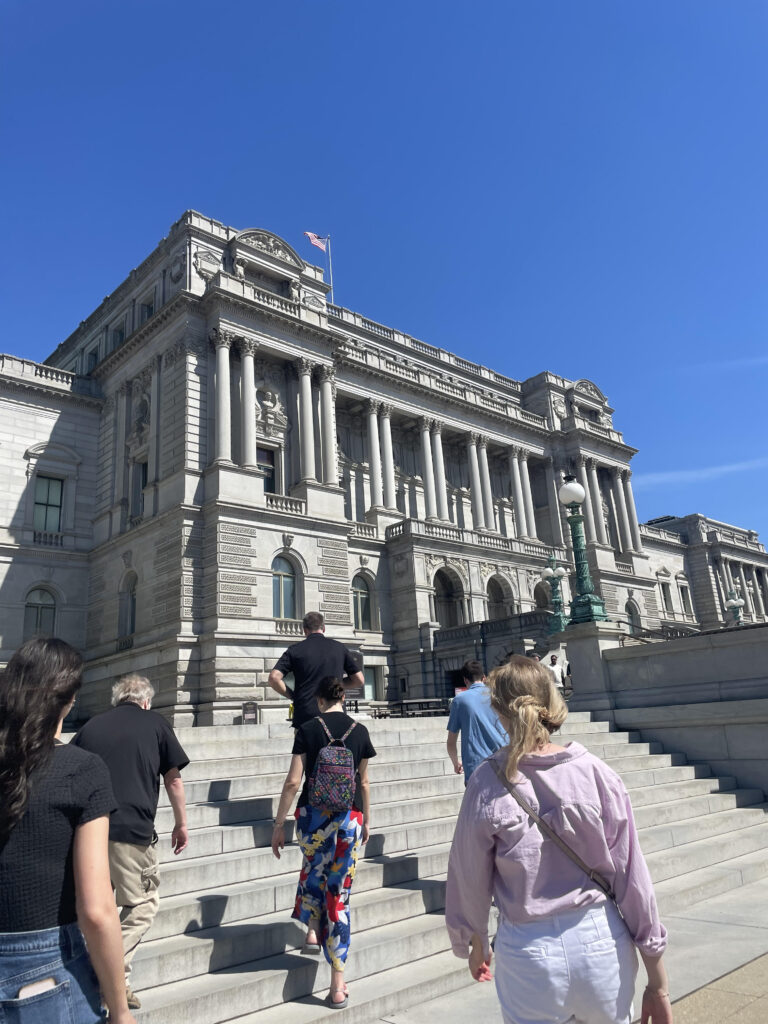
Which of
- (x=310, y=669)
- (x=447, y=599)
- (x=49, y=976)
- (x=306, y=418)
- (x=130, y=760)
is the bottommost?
(x=49, y=976)

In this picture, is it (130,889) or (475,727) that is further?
(475,727)

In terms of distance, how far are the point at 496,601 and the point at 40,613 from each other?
79.8 feet

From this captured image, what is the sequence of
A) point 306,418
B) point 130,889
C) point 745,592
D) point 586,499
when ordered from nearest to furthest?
point 130,889 < point 306,418 < point 586,499 < point 745,592

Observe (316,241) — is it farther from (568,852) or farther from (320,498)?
(568,852)

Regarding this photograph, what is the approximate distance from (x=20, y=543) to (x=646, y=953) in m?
34.8

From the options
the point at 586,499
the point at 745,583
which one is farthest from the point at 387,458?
the point at 745,583

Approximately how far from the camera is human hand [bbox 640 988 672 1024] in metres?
3.15

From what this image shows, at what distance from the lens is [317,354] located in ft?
120

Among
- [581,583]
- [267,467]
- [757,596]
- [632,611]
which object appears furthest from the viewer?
[757,596]

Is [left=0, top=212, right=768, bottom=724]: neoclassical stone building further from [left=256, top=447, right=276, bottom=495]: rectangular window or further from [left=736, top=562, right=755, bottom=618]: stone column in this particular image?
[left=736, top=562, right=755, bottom=618]: stone column

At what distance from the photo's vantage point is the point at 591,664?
16.1 m

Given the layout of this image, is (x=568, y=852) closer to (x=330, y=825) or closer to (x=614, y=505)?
(x=330, y=825)

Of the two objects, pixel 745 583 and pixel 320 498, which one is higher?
pixel 745 583

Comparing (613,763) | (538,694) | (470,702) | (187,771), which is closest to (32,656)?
(538,694)
